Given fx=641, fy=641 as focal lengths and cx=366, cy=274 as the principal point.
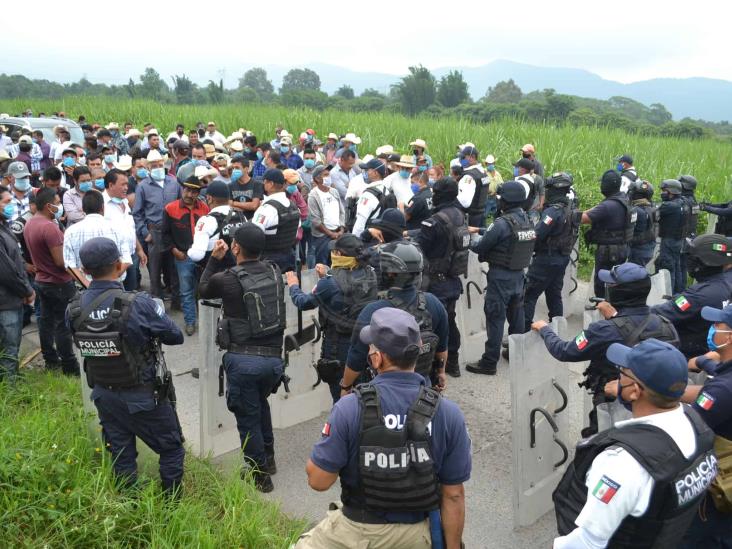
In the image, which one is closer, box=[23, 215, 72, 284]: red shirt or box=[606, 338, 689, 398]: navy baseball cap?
box=[606, 338, 689, 398]: navy baseball cap

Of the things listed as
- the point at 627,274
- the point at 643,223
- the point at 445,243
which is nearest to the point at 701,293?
the point at 627,274

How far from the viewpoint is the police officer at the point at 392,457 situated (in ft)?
8.64

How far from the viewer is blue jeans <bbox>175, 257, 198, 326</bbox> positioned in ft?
23.5

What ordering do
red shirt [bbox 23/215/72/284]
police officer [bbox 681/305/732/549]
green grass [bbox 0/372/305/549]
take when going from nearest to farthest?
1. police officer [bbox 681/305/732/549]
2. green grass [bbox 0/372/305/549]
3. red shirt [bbox 23/215/72/284]

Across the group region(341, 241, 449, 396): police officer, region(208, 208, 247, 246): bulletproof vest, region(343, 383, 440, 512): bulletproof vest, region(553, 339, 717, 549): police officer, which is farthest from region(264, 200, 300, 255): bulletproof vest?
region(553, 339, 717, 549): police officer

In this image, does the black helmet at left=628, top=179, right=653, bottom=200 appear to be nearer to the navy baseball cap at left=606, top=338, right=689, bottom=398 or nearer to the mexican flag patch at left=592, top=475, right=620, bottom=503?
the navy baseball cap at left=606, top=338, right=689, bottom=398

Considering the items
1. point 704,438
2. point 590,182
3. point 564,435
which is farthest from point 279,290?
point 590,182

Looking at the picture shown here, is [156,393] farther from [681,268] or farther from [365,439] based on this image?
[681,268]

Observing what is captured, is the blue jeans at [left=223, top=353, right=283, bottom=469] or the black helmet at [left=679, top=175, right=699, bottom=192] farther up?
the black helmet at [left=679, top=175, right=699, bottom=192]

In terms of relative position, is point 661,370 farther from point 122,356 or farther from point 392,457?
point 122,356

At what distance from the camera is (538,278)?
7.11 meters

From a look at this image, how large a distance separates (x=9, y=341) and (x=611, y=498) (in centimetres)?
506

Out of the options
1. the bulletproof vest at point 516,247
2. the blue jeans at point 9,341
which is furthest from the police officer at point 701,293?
the blue jeans at point 9,341

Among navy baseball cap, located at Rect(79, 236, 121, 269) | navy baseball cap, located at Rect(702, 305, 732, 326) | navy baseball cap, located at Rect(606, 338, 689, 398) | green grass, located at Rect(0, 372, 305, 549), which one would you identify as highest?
navy baseball cap, located at Rect(79, 236, 121, 269)
